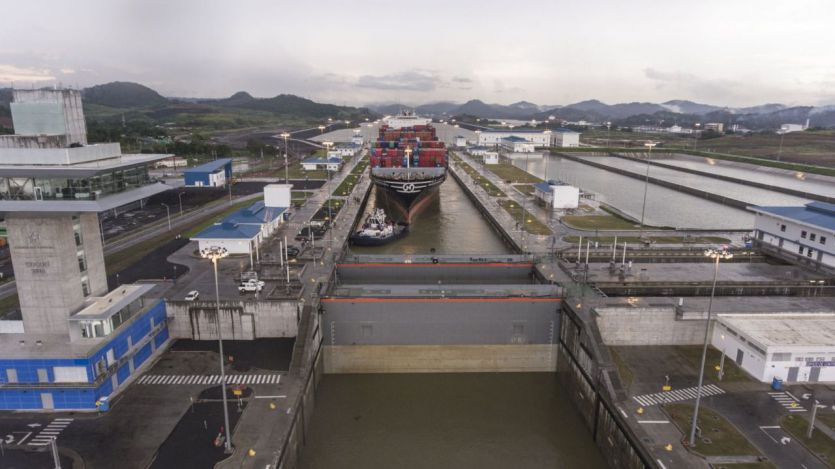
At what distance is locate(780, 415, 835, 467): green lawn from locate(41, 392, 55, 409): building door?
1568 inches

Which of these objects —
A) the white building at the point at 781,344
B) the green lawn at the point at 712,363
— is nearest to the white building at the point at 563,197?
the green lawn at the point at 712,363

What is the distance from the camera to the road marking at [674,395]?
1054 inches

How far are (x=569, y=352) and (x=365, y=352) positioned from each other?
51.2 feet

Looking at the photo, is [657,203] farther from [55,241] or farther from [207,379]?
[55,241]

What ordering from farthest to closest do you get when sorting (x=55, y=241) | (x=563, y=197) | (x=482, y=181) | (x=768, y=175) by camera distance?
(x=768, y=175) → (x=482, y=181) → (x=563, y=197) → (x=55, y=241)

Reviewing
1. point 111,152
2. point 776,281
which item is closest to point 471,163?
point 776,281

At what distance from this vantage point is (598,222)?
65.8 metres

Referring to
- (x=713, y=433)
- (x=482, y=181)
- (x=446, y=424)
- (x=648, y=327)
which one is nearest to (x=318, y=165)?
(x=482, y=181)

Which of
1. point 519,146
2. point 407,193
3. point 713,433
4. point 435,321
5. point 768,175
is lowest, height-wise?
point 713,433

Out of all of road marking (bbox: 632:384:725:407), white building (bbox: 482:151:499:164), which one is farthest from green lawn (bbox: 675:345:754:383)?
white building (bbox: 482:151:499:164)

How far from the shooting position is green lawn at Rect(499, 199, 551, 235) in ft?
199

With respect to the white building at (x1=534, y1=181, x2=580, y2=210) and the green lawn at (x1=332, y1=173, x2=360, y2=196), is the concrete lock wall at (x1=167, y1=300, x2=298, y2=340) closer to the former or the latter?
the white building at (x1=534, y1=181, x2=580, y2=210)

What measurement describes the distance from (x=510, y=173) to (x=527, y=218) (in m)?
56.3

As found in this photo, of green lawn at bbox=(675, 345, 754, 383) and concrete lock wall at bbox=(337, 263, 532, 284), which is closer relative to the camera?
green lawn at bbox=(675, 345, 754, 383)
